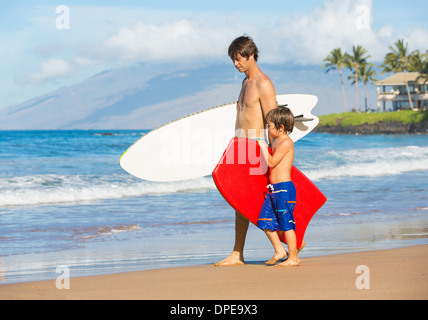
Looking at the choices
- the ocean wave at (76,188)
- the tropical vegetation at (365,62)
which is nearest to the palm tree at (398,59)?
the tropical vegetation at (365,62)

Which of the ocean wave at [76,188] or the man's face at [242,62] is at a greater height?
the man's face at [242,62]

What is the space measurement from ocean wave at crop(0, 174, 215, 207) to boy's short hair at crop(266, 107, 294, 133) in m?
7.54

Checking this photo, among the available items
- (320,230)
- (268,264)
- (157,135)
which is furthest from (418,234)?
(157,135)

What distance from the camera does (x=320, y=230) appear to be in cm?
692

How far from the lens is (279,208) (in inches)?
163

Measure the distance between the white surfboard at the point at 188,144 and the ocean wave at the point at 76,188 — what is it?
19.8 feet

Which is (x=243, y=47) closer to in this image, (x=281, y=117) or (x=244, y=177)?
(x=281, y=117)

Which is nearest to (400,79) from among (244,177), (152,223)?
(152,223)

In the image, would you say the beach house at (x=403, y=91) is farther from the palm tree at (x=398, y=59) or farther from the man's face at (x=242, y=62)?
the man's face at (x=242, y=62)

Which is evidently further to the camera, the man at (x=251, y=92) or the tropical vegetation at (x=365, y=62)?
the tropical vegetation at (x=365, y=62)

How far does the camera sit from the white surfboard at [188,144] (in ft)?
17.2

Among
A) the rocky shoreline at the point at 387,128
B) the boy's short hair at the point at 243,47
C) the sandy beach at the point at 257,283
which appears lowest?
the sandy beach at the point at 257,283

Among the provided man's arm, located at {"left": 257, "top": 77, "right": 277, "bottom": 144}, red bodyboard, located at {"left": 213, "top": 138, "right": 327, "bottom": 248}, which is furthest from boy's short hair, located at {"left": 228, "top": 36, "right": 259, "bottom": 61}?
red bodyboard, located at {"left": 213, "top": 138, "right": 327, "bottom": 248}
